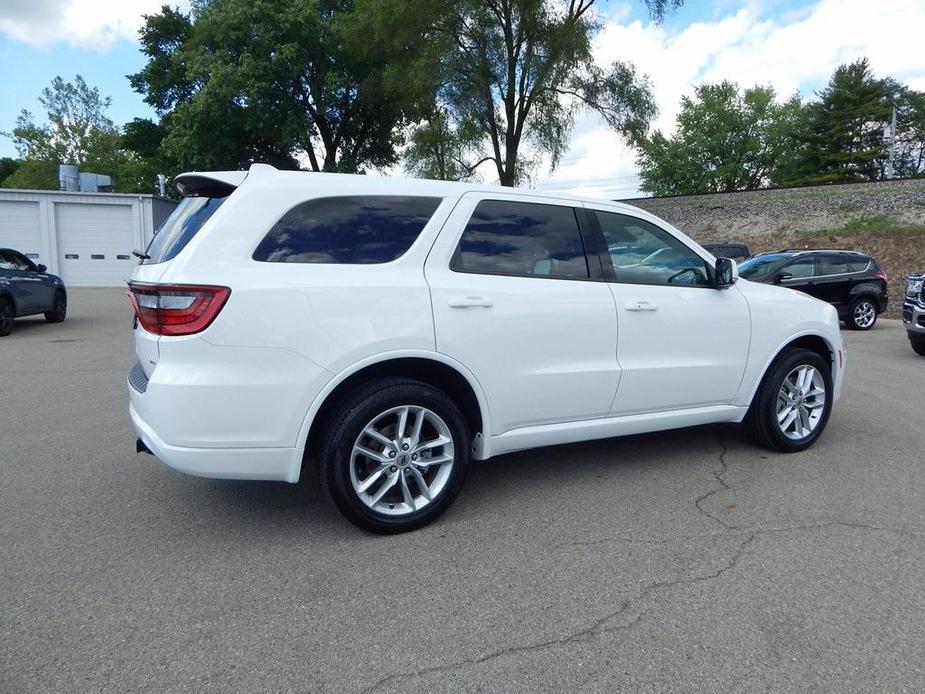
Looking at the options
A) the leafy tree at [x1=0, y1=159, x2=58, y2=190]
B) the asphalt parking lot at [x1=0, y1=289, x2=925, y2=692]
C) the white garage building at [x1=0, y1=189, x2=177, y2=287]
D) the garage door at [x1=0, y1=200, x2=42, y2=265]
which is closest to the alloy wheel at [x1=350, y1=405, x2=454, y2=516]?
the asphalt parking lot at [x1=0, y1=289, x2=925, y2=692]

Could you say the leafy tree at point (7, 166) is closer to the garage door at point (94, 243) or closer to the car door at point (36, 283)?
the garage door at point (94, 243)

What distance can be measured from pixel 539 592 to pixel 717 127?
212 feet

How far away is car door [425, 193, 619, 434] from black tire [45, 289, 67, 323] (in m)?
12.9

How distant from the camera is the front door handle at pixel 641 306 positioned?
3959 millimetres

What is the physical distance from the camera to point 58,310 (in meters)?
13.7

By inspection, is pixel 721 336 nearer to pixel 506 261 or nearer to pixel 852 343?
pixel 506 261

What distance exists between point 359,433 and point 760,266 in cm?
1254

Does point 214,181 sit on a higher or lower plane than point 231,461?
higher

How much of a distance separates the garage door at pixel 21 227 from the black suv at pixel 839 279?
2519 cm

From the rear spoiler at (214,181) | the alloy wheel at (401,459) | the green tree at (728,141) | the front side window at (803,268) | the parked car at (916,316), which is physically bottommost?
the alloy wheel at (401,459)

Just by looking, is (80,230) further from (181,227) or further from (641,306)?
(641,306)

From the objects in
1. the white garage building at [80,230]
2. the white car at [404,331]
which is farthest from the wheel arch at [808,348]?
the white garage building at [80,230]

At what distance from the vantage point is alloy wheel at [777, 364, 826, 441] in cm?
469

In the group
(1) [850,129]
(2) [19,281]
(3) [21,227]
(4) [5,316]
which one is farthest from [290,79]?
(1) [850,129]
